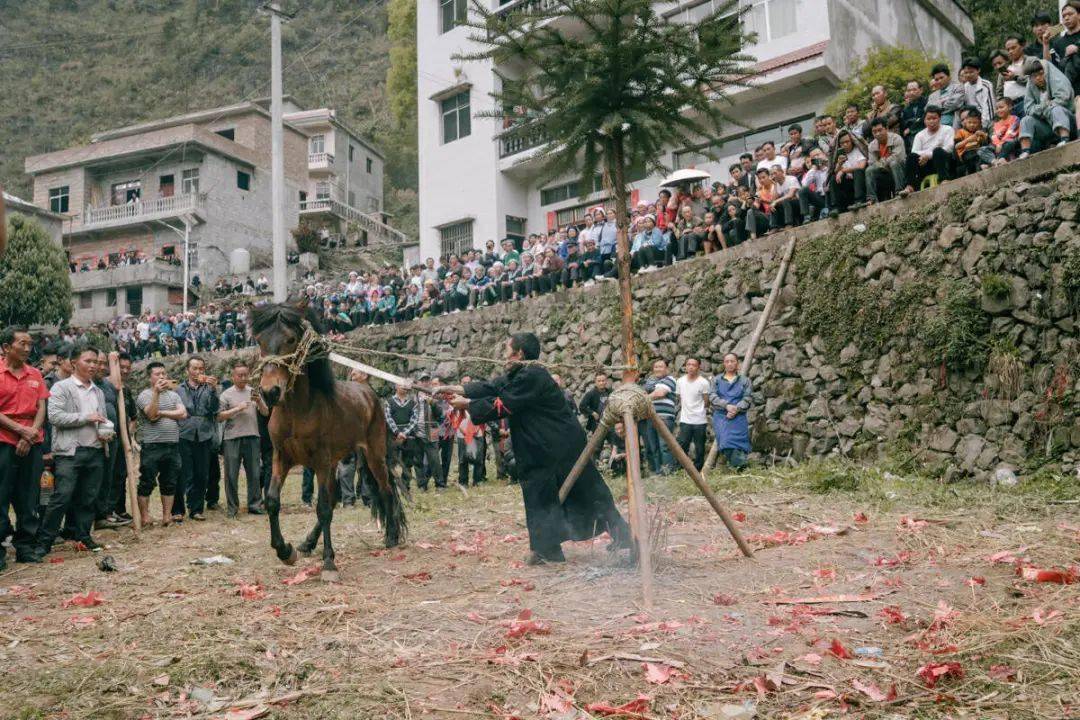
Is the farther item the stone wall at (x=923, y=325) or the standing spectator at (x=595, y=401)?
the standing spectator at (x=595, y=401)

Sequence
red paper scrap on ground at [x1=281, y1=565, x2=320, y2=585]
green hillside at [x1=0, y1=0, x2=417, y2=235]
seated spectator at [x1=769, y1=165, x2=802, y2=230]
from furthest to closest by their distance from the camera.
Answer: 1. green hillside at [x1=0, y1=0, x2=417, y2=235]
2. seated spectator at [x1=769, y1=165, x2=802, y2=230]
3. red paper scrap on ground at [x1=281, y1=565, x2=320, y2=585]

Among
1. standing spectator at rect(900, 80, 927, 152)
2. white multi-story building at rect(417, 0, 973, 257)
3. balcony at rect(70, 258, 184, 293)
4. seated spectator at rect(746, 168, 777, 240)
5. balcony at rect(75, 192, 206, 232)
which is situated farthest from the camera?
balcony at rect(75, 192, 206, 232)

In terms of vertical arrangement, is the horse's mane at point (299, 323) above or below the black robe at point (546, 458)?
above

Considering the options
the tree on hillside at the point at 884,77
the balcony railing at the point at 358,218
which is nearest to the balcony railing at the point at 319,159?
the balcony railing at the point at 358,218

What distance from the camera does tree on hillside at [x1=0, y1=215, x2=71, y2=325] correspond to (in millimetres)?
34312

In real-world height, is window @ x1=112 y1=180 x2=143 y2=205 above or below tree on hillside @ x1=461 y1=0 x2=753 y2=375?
above

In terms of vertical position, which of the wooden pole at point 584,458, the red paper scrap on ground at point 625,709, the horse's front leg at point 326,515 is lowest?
the red paper scrap on ground at point 625,709

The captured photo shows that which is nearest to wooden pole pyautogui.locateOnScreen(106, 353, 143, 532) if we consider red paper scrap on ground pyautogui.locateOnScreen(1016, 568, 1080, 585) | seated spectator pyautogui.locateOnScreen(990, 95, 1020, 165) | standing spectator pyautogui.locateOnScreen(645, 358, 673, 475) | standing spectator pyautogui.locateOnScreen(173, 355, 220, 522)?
standing spectator pyautogui.locateOnScreen(173, 355, 220, 522)

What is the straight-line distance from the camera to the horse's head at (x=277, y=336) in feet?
22.9

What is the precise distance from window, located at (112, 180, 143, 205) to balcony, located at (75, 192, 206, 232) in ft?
3.31

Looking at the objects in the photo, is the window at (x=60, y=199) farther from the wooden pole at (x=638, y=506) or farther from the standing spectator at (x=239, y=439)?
the wooden pole at (x=638, y=506)

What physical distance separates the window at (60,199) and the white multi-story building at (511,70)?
1116 inches

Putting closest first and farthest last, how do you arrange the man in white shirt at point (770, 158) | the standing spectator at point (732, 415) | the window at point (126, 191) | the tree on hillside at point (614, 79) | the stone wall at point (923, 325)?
the tree on hillside at point (614, 79), the stone wall at point (923, 325), the standing spectator at point (732, 415), the man in white shirt at point (770, 158), the window at point (126, 191)

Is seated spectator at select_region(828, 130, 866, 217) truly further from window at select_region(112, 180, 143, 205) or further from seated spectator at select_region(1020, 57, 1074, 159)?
window at select_region(112, 180, 143, 205)
